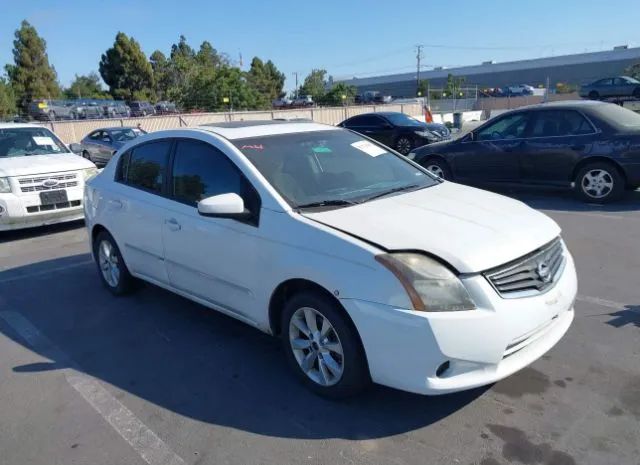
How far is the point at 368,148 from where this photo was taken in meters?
4.54

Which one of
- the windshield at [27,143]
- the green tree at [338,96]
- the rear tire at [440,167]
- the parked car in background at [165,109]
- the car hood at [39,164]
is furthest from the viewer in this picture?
the green tree at [338,96]

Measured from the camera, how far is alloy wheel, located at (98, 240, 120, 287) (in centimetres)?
532

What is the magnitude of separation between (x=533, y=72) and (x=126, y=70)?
70919 mm

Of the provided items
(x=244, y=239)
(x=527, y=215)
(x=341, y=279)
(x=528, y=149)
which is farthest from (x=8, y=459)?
(x=528, y=149)

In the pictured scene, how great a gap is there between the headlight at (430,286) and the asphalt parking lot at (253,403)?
737 mm

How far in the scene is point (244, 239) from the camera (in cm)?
361

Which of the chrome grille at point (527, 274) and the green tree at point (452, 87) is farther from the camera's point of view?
the green tree at point (452, 87)

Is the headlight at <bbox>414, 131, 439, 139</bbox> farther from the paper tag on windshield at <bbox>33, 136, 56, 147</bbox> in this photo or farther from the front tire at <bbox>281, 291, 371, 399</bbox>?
the front tire at <bbox>281, 291, 371, 399</bbox>

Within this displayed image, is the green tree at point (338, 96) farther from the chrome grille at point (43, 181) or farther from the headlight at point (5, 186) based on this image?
the headlight at point (5, 186)

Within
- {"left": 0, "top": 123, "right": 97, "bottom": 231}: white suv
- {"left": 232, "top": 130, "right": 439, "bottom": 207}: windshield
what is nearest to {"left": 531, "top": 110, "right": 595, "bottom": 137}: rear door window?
{"left": 232, "top": 130, "right": 439, "bottom": 207}: windshield

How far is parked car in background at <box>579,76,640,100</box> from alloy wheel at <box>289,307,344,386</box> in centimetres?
3713

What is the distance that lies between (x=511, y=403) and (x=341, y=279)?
1269 millimetres

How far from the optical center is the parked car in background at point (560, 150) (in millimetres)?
8086

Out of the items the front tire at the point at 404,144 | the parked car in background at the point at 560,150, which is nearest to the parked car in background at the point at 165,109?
the front tire at the point at 404,144
